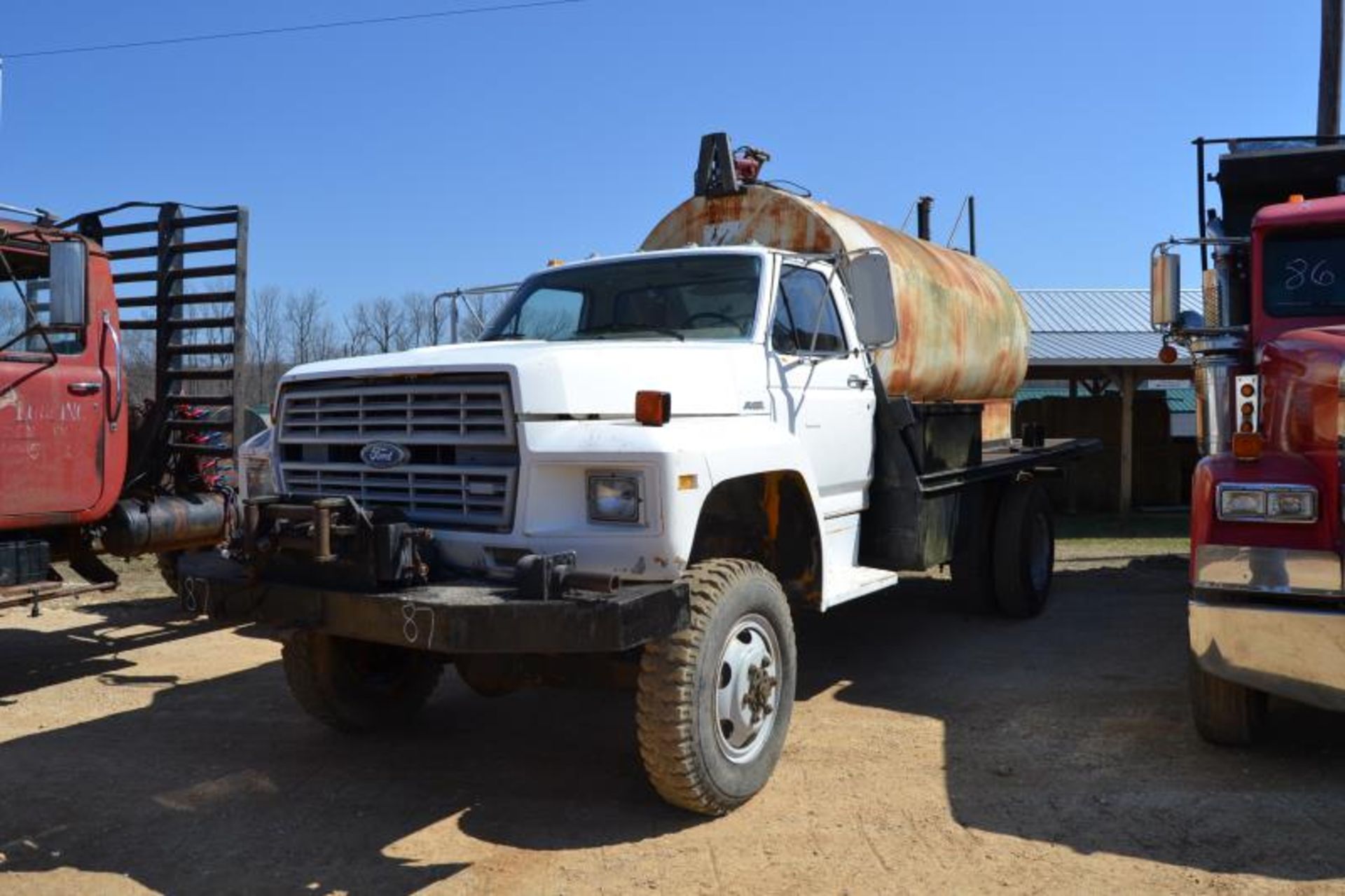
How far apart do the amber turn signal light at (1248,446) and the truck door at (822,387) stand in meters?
1.88

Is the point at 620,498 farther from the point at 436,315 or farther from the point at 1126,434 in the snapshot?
the point at 1126,434

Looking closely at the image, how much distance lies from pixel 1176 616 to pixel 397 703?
19.8 feet

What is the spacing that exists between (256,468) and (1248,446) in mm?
4507

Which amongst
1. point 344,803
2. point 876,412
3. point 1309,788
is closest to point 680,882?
point 344,803

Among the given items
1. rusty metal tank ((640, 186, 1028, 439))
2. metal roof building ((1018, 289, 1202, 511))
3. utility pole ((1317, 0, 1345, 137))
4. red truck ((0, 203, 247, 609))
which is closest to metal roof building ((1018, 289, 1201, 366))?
metal roof building ((1018, 289, 1202, 511))

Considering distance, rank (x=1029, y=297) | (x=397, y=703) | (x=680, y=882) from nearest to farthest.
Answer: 1. (x=680, y=882)
2. (x=397, y=703)
3. (x=1029, y=297)

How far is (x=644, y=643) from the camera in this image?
13.9ft

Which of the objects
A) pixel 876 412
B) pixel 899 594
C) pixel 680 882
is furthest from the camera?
pixel 899 594

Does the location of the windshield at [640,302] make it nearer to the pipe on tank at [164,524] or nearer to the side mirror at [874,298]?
the side mirror at [874,298]

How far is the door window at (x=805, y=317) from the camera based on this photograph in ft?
18.5

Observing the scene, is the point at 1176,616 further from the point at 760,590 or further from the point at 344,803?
the point at 344,803

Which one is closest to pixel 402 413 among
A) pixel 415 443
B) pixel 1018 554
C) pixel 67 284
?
Answer: pixel 415 443

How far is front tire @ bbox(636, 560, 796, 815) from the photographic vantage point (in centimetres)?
425

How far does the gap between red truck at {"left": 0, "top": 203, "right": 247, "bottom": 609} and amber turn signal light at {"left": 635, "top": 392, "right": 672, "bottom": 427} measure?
12.1ft
